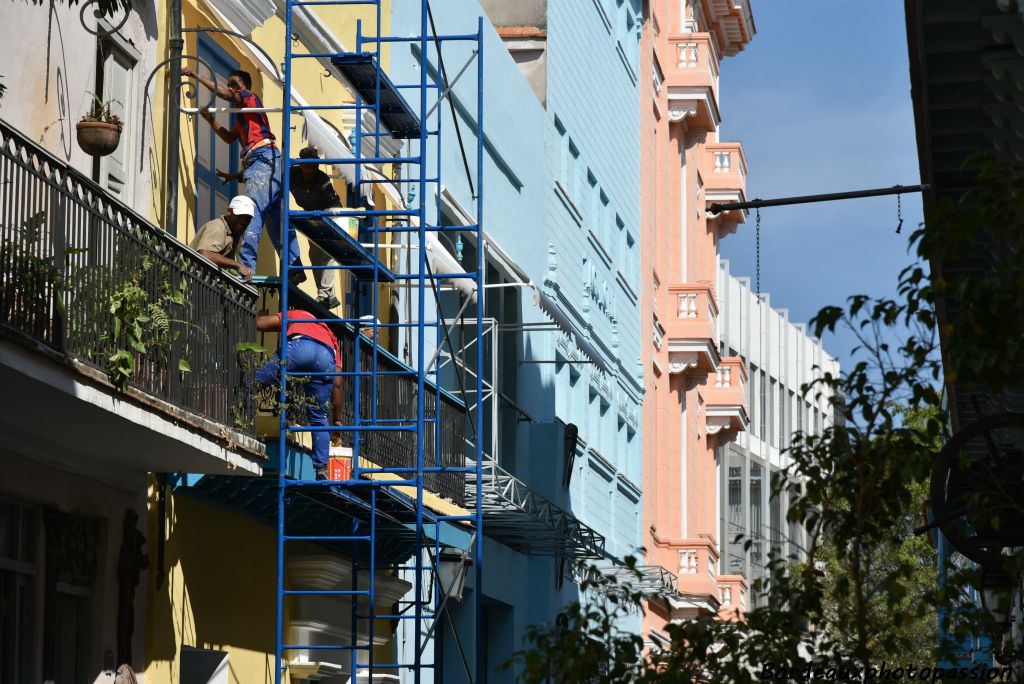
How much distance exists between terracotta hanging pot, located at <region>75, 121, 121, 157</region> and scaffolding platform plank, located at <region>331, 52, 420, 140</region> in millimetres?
2664

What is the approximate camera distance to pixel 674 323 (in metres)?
40.4

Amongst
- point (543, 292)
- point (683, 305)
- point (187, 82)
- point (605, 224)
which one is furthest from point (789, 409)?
point (187, 82)

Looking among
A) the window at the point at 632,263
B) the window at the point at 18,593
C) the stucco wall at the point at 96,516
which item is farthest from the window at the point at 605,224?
the window at the point at 18,593

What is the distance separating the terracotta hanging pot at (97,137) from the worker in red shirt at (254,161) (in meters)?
1.94

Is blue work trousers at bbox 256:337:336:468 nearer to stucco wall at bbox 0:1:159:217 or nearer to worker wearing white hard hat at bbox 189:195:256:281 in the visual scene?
worker wearing white hard hat at bbox 189:195:256:281

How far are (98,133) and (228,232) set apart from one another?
2075 mm

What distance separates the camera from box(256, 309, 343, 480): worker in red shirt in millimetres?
14461

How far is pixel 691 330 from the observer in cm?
4012

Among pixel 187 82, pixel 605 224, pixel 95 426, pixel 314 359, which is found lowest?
pixel 95 426

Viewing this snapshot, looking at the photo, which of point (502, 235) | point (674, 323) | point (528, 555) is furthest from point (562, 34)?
point (674, 323)

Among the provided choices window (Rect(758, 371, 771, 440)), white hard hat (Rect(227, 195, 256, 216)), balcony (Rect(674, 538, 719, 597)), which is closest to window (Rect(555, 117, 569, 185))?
balcony (Rect(674, 538, 719, 597))

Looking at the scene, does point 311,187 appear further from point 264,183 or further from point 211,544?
point 211,544

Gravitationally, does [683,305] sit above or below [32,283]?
above

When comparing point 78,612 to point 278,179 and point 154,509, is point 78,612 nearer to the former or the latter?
point 154,509
